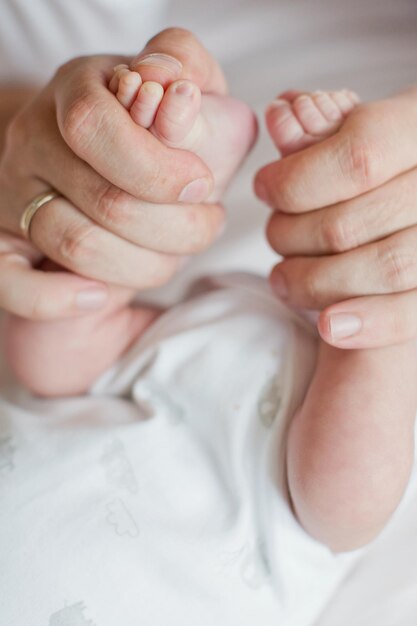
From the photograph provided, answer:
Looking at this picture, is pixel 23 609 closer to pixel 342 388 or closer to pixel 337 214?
pixel 342 388

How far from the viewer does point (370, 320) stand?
66 centimetres

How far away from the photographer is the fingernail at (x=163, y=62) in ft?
2.02

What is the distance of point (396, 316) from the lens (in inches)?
26.1

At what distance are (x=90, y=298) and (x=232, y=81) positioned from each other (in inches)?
23.0

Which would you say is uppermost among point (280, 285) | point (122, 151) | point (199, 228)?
point (122, 151)

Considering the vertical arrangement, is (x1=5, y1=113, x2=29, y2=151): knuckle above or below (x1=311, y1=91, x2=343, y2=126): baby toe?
above

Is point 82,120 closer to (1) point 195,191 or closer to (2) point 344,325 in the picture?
(1) point 195,191

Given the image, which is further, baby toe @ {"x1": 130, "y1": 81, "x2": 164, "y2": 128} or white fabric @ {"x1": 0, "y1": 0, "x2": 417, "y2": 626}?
white fabric @ {"x1": 0, "y1": 0, "x2": 417, "y2": 626}

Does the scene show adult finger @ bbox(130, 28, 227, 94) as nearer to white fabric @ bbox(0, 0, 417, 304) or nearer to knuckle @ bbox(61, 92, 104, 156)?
knuckle @ bbox(61, 92, 104, 156)

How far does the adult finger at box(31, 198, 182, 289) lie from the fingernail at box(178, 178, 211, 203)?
3.9 inches

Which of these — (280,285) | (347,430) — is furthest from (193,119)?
(347,430)

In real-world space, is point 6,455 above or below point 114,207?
below

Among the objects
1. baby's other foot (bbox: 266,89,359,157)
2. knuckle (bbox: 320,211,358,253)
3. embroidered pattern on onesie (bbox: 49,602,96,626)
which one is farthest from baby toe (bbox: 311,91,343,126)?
embroidered pattern on onesie (bbox: 49,602,96,626)

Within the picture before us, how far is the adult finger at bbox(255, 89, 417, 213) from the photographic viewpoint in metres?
0.66
